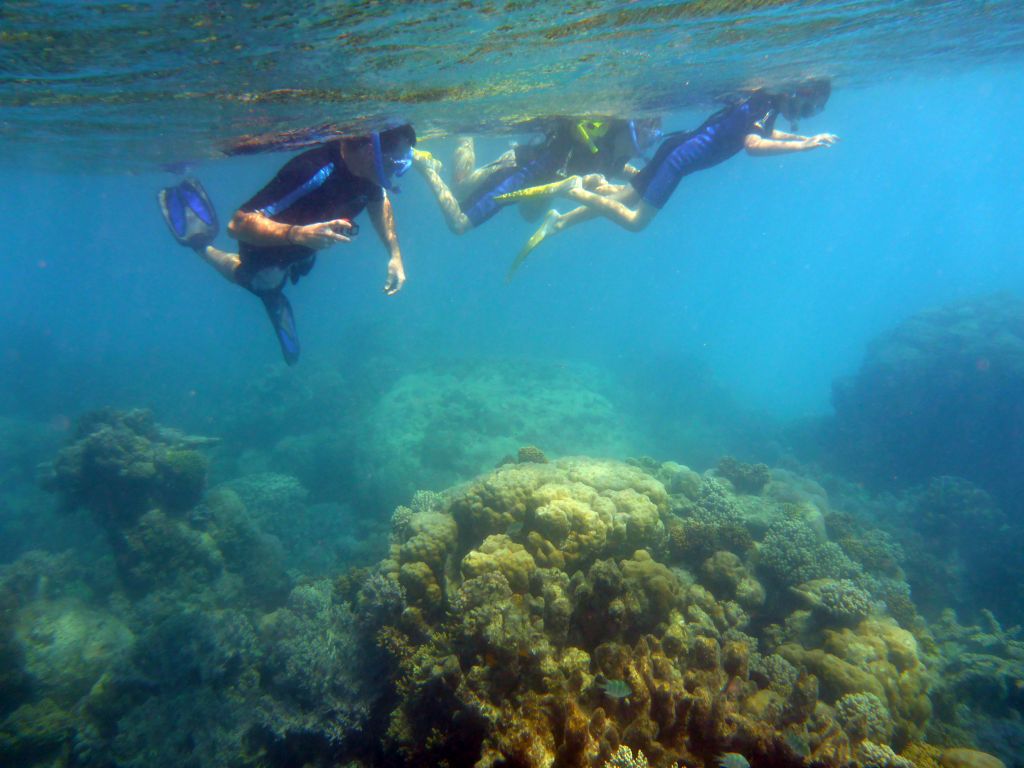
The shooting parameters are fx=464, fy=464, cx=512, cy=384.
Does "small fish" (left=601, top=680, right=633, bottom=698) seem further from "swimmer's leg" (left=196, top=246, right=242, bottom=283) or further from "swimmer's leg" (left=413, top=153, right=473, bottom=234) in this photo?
"swimmer's leg" (left=413, top=153, right=473, bottom=234)

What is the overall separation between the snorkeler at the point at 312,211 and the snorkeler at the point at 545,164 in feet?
9.31

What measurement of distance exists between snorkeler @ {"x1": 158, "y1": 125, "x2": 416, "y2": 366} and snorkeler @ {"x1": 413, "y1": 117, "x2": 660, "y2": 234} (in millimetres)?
2838

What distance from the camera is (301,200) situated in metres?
5.46

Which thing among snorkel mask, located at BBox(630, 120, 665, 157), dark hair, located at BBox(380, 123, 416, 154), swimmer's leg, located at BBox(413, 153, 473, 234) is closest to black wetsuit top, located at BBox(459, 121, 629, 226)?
swimmer's leg, located at BBox(413, 153, 473, 234)

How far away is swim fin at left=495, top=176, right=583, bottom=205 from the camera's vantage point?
8273 mm

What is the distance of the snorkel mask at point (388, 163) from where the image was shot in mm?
5379

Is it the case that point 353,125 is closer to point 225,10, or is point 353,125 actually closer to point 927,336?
point 225,10

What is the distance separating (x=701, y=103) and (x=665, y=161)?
886cm

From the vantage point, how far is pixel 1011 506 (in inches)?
587

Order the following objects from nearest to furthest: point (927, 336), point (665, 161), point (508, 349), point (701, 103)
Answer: point (665, 161) → point (701, 103) → point (927, 336) → point (508, 349)

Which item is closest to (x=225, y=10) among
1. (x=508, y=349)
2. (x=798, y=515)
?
(x=798, y=515)

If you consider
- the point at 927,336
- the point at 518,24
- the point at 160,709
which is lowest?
the point at 927,336

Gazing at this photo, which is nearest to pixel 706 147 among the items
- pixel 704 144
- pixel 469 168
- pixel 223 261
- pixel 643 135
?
pixel 704 144

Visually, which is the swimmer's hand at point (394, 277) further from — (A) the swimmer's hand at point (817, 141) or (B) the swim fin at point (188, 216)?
(A) the swimmer's hand at point (817, 141)
